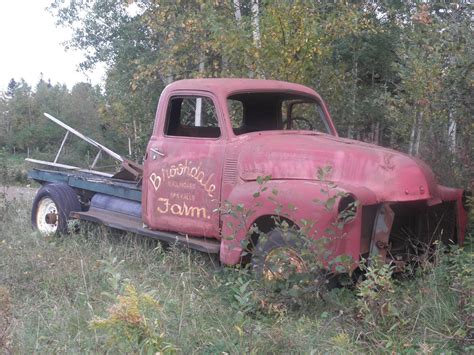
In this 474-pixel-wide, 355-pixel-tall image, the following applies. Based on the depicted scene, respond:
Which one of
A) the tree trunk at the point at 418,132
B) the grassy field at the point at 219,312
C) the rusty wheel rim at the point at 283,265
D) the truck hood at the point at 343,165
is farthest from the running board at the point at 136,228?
the tree trunk at the point at 418,132

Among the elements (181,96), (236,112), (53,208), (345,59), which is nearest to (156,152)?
(181,96)

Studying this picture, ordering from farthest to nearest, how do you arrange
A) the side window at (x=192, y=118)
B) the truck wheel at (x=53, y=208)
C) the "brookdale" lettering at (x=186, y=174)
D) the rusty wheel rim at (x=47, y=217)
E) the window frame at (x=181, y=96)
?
the rusty wheel rim at (x=47, y=217)
the truck wheel at (x=53, y=208)
the side window at (x=192, y=118)
the window frame at (x=181, y=96)
the "brookdale" lettering at (x=186, y=174)

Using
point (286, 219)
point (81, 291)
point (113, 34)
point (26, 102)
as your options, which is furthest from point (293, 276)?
point (26, 102)

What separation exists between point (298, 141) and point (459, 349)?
8.10ft

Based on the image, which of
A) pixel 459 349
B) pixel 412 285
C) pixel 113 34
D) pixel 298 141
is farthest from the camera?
pixel 113 34

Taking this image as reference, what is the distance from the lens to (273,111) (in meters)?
6.95

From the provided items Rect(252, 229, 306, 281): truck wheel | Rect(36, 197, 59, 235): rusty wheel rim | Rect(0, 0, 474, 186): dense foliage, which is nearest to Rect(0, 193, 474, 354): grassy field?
Rect(252, 229, 306, 281): truck wheel

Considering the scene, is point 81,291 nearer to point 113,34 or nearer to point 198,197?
point 198,197

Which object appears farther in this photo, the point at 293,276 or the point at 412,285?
the point at 412,285

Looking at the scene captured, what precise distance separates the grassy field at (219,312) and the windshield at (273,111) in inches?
70.0

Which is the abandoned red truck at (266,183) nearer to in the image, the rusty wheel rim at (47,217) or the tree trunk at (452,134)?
the rusty wheel rim at (47,217)

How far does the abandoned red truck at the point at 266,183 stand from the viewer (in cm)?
482

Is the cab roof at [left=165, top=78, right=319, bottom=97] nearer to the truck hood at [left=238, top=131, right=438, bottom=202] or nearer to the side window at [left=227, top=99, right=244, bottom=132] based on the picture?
the side window at [left=227, top=99, right=244, bottom=132]

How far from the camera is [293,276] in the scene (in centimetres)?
456
